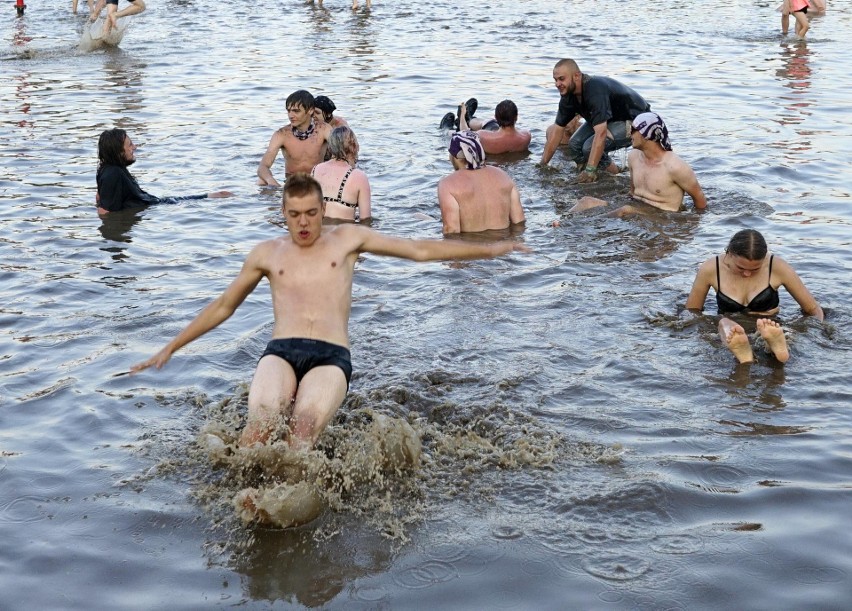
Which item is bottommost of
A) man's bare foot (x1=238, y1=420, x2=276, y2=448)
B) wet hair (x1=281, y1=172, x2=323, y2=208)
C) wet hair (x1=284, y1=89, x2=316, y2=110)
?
man's bare foot (x1=238, y1=420, x2=276, y2=448)

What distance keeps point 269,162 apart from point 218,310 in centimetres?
606

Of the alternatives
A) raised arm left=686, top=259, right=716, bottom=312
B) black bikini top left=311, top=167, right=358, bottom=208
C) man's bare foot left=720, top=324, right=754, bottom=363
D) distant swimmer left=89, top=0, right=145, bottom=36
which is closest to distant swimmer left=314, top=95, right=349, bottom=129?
black bikini top left=311, top=167, right=358, bottom=208

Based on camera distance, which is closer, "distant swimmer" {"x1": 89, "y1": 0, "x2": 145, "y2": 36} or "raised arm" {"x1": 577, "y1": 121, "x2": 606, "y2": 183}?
"raised arm" {"x1": 577, "y1": 121, "x2": 606, "y2": 183}

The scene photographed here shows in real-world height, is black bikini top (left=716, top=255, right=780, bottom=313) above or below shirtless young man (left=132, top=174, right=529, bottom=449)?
below

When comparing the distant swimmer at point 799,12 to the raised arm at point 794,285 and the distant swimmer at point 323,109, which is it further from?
the raised arm at point 794,285

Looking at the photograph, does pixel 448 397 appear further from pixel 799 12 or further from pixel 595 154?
pixel 799 12

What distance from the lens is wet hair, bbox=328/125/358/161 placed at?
9758 mm

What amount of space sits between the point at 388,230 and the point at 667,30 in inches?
567

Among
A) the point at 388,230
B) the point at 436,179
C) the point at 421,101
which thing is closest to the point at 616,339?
the point at 388,230

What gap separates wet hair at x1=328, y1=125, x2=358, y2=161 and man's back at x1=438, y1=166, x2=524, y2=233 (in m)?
0.90

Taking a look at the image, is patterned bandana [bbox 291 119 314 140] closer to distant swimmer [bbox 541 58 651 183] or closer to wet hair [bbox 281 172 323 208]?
distant swimmer [bbox 541 58 651 183]

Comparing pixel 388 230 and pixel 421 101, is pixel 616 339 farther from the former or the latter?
pixel 421 101

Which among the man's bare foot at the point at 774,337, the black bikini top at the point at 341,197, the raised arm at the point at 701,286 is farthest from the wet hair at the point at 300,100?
the man's bare foot at the point at 774,337

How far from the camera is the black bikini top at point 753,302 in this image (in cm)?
764
